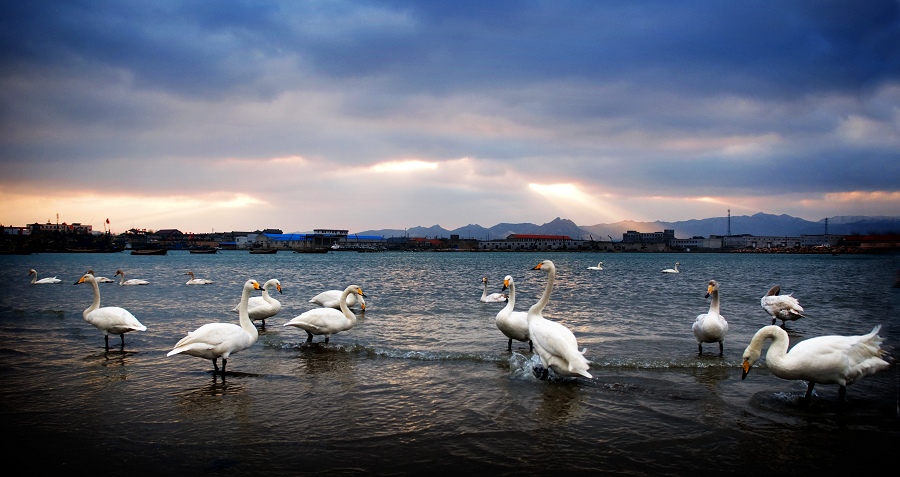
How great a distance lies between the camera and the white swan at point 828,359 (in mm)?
6539

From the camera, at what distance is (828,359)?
6508mm

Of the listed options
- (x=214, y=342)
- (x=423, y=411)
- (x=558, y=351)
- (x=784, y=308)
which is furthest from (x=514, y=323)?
(x=784, y=308)

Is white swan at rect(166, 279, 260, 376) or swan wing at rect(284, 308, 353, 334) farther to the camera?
swan wing at rect(284, 308, 353, 334)

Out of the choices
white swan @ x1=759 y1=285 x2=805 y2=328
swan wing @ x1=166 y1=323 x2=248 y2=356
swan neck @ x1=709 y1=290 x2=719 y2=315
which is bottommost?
white swan @ x1=759 y1=285 x2=805 y2=328

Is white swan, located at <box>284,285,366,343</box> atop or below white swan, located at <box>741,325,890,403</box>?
below

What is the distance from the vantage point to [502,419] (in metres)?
6.34

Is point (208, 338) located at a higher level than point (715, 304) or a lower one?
lower

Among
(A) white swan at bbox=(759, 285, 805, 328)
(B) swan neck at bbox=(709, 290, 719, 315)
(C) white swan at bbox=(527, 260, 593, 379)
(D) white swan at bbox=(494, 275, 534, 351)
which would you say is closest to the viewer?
(C) white swan at bbox=(527, 260, 593, 379)

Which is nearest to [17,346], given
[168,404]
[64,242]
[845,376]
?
[168,404]

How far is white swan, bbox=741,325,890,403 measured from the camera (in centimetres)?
654

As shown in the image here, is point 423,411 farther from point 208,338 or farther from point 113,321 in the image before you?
point 113,321

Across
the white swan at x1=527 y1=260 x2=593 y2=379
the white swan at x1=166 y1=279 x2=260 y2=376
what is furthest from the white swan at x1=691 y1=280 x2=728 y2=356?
the white swan at x1=166 y1=279 x2=260 y2=376

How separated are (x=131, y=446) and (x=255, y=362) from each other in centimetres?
432

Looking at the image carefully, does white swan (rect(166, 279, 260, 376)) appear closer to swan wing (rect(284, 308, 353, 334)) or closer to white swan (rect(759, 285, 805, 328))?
swan wing (rect(284, 308, 353, 334))
